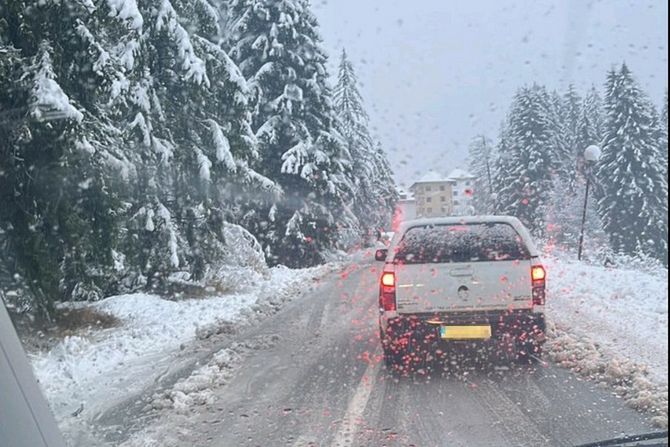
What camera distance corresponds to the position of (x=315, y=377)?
6.45 meters

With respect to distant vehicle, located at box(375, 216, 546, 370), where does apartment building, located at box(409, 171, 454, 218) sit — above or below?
above

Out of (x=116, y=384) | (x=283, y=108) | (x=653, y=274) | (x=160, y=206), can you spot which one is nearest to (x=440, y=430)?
(x=116, y=384)

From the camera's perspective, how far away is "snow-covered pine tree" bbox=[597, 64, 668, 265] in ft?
21.7

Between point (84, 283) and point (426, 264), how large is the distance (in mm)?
5196

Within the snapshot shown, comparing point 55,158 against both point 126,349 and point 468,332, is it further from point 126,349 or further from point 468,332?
point 468,332

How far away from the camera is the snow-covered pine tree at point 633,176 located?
6629mm

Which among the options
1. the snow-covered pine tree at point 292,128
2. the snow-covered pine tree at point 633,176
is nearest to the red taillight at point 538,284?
the snow-covered pine tree at point 633,176

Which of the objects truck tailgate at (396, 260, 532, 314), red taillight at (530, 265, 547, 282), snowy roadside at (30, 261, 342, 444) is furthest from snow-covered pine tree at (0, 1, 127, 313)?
red taillight at (530, 265, 547, 282)

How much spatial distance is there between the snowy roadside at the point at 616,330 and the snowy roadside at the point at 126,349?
15.3 ft

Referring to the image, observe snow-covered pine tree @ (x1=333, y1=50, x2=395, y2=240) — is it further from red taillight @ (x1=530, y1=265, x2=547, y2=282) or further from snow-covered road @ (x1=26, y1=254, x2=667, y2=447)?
red taillight @ (x1=530, y1=265, x2=547, y2=282)

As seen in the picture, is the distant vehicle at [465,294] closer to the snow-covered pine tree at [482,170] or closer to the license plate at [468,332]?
the license plate at [468,332]

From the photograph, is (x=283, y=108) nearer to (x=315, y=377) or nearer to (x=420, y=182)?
(x=420, y=182)

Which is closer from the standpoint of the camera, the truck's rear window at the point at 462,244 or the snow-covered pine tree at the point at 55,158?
the truck's rear window at the point at 462,244

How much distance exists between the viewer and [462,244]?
631 centimetres
